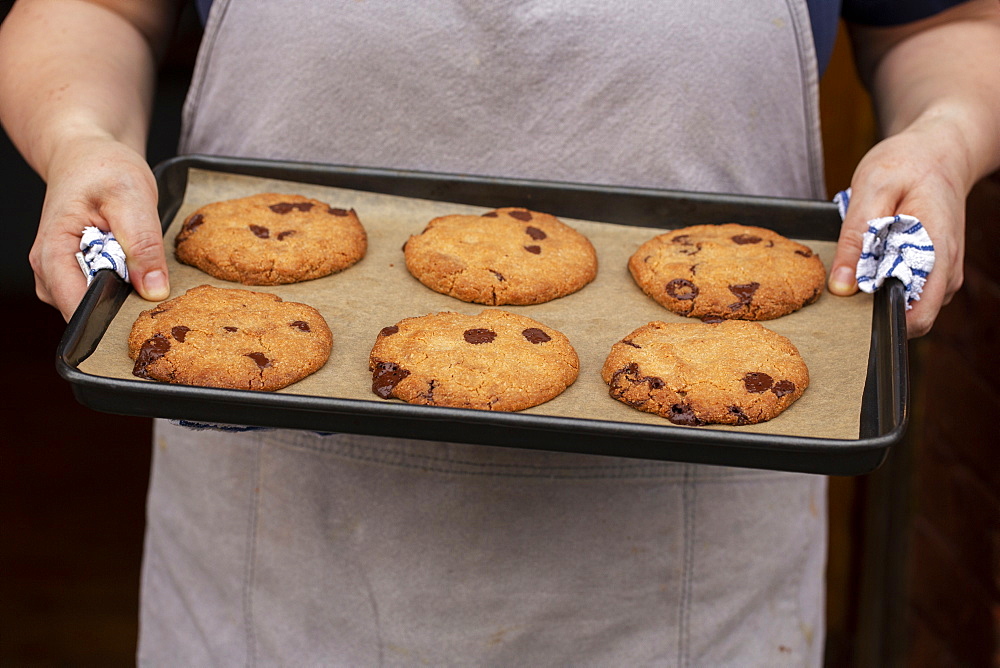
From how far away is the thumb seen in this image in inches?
51.9

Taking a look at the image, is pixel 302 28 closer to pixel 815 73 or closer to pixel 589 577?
pixel 815 73

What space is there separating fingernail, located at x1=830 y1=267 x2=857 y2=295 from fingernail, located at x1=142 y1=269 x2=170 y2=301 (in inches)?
38.9

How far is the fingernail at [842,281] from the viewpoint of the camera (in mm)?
1421

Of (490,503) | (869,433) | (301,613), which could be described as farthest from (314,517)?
(869,433)

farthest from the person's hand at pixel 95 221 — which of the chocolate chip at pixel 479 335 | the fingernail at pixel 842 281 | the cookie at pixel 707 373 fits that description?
the fingernail at pixel 842 281

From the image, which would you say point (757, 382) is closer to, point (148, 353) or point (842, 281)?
point (842, 281)

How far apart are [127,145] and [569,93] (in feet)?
2.35

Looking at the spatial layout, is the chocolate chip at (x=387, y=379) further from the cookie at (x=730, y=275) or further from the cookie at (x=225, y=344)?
the cookie at (x=730, y=275)

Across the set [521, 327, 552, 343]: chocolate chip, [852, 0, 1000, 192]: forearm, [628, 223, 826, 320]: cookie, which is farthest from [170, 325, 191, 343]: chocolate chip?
[852, 0, 1000, 192]: forearm

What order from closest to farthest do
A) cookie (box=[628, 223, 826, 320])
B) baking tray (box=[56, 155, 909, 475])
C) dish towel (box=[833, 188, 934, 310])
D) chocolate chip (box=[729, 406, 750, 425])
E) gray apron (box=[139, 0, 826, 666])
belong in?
1. baking tray (box=[56, 155, 909, 475])
2. chocolate chip (box=[729, 406, 750, 425])
3. dish towel (box=[833, 188, 934, 310])
4. cookie (box=[628, 223, 826, 320])
5. gray apron (box=[139, 0, 826, 666])

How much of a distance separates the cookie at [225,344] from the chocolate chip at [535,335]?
0.93 feet

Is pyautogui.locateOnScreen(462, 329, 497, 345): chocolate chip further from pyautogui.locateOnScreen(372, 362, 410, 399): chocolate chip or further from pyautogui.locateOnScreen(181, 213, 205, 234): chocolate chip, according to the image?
pyautogui.locateOnScreen(181, 213, 205, 234): chocolate chip

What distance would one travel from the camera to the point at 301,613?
1.67 m

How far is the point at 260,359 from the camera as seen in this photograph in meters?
1.30
